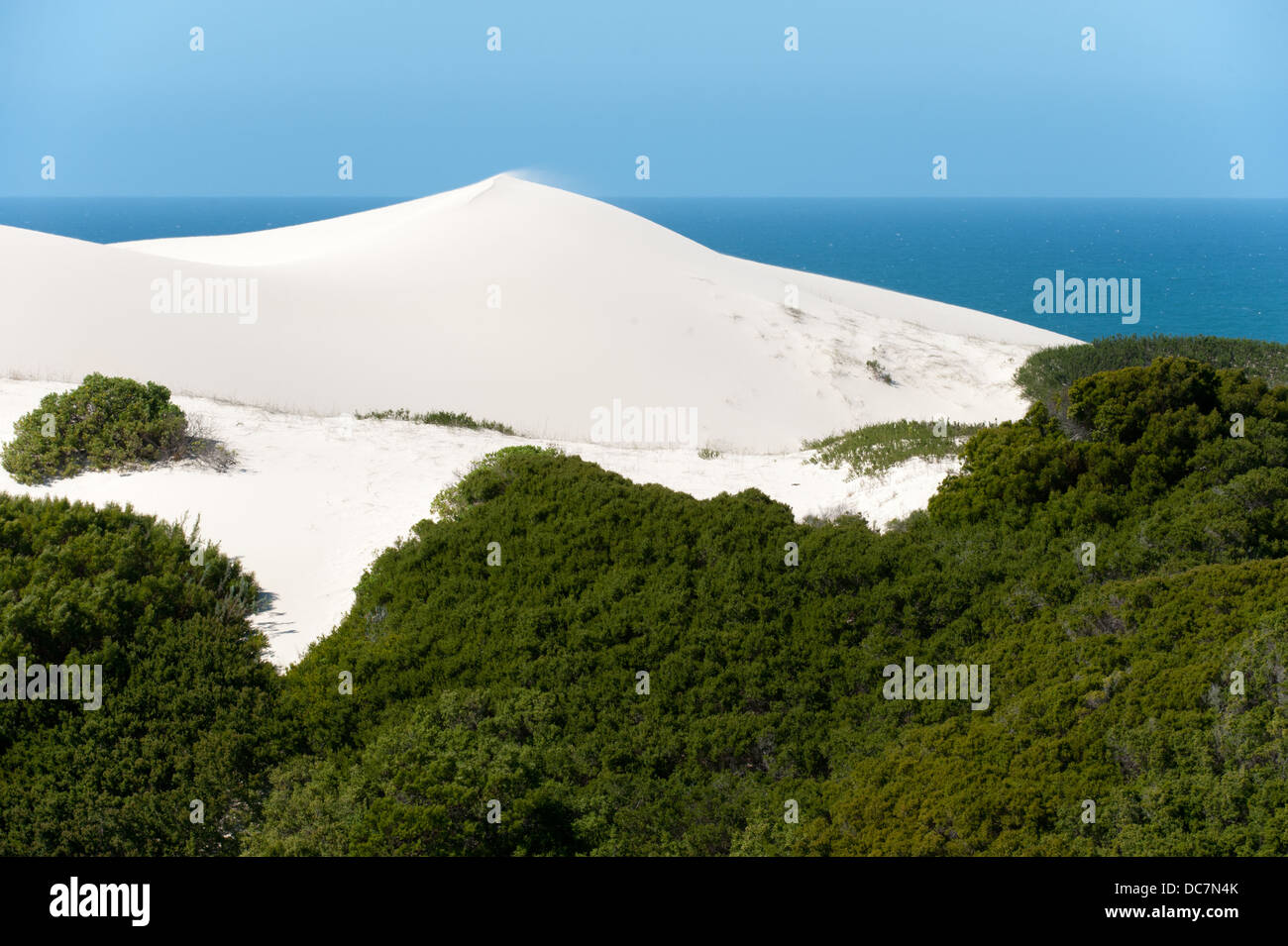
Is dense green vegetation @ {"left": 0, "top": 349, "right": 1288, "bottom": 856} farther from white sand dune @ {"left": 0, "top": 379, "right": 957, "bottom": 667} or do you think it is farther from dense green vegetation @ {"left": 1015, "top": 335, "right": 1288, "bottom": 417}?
dense green vegetation @ {"left": 1015, "top": 335, "right": 1288, "bottom": 417}

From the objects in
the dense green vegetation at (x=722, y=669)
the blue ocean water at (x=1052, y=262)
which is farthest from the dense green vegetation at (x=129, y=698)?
the blue ocean water at (x=1052, y=262)

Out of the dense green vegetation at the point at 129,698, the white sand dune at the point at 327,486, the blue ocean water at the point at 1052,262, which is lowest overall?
the dense green vegetation at the point at 129,698

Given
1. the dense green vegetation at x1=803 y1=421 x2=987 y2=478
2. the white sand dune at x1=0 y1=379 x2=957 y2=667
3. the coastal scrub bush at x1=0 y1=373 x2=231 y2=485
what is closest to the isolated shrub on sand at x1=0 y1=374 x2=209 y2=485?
the coastal scrub bush at x1=0 y1=373 x2=231 y2=485

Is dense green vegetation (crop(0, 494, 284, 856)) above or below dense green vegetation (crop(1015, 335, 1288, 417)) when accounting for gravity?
below

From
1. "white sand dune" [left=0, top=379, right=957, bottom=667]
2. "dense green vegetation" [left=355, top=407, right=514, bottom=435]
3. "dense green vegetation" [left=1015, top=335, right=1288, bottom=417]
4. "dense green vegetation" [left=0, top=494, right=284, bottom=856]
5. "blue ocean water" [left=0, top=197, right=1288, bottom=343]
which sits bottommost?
"dense green vegetation" [left=0, top=494, right=284, bottom=856]

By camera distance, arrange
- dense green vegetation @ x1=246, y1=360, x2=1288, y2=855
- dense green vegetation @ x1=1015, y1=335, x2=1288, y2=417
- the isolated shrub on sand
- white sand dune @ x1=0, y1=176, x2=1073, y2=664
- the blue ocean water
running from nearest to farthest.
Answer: dense green vegetation @ x1=246, y1=360, x2=1288, y2=855 < white sand dune @ x1=0, y1=176, x2=1073, y2=664 < the isolated shrub on sand < dense green vegetation @ x1=1015, y1=335, x2=1288, y2=417 < the blue ocean water

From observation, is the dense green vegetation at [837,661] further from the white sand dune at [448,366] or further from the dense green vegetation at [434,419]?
the dense green vegetation at [434,419]
